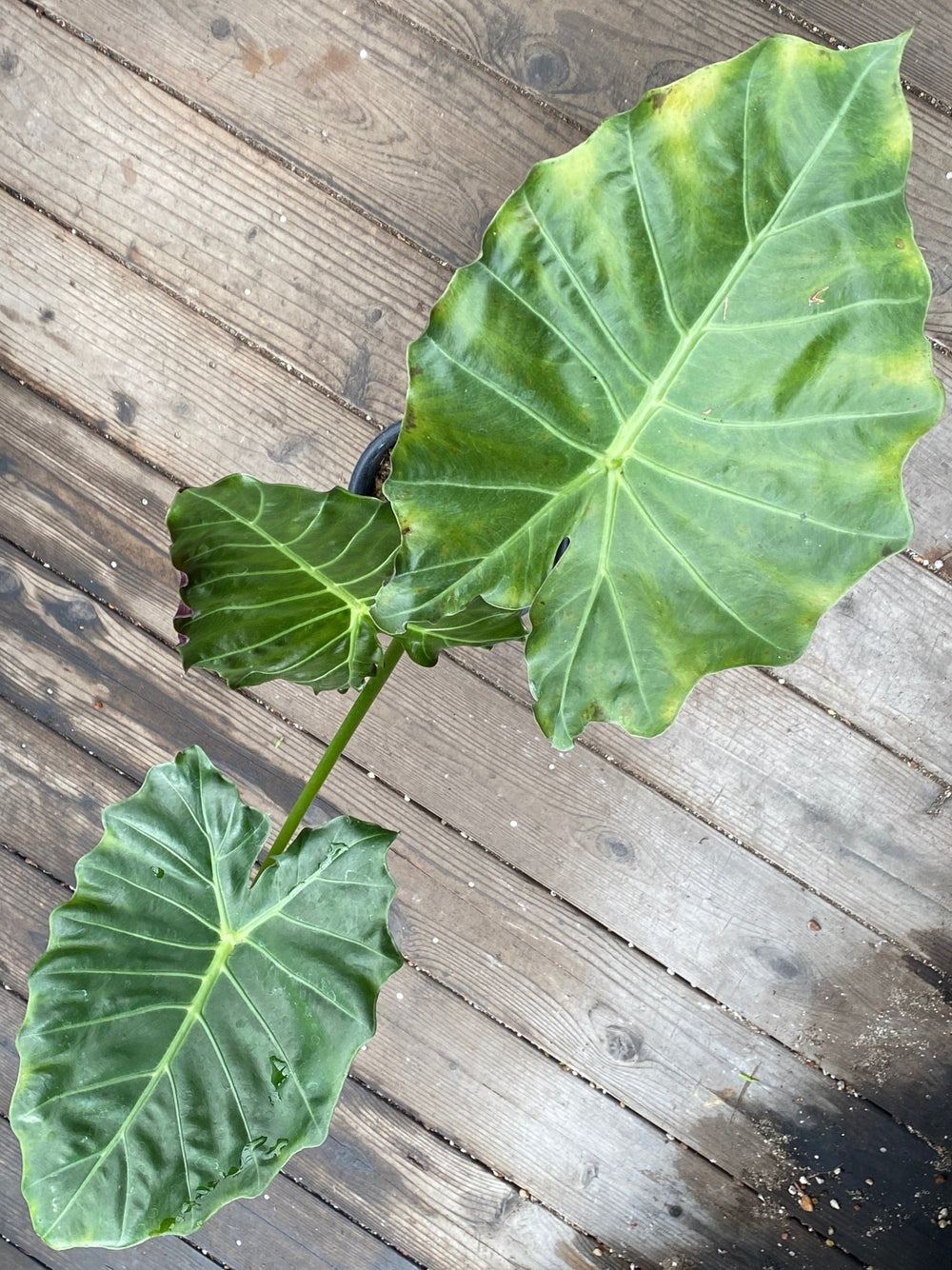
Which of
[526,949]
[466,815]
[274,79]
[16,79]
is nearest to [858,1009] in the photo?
[526,949]

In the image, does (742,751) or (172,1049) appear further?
(742,751)

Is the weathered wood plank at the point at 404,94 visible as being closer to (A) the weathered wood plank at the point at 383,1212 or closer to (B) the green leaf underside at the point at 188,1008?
(B) the green leaf underside at the point at 188,1008

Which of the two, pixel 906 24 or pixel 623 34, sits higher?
pixel 906 24

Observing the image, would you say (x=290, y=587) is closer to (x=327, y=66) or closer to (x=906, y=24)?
(x=327, y=66)

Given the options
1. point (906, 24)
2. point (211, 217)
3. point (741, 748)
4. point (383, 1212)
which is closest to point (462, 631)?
point (741, 748)

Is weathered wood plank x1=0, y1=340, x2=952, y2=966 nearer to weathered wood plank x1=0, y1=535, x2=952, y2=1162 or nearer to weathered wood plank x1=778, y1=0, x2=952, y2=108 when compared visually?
weathered wood plank x1=0, y1=535, x2=952, y2=1162

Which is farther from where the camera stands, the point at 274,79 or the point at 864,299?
the point at 274,79

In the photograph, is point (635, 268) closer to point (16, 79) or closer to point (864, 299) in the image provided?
point (864, 299)

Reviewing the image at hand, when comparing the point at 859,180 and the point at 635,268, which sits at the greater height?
the point at 859,180

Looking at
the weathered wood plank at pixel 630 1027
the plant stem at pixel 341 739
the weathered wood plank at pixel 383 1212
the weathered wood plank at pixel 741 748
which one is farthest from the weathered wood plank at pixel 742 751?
the weathered wood plank at pixel 383 1212
